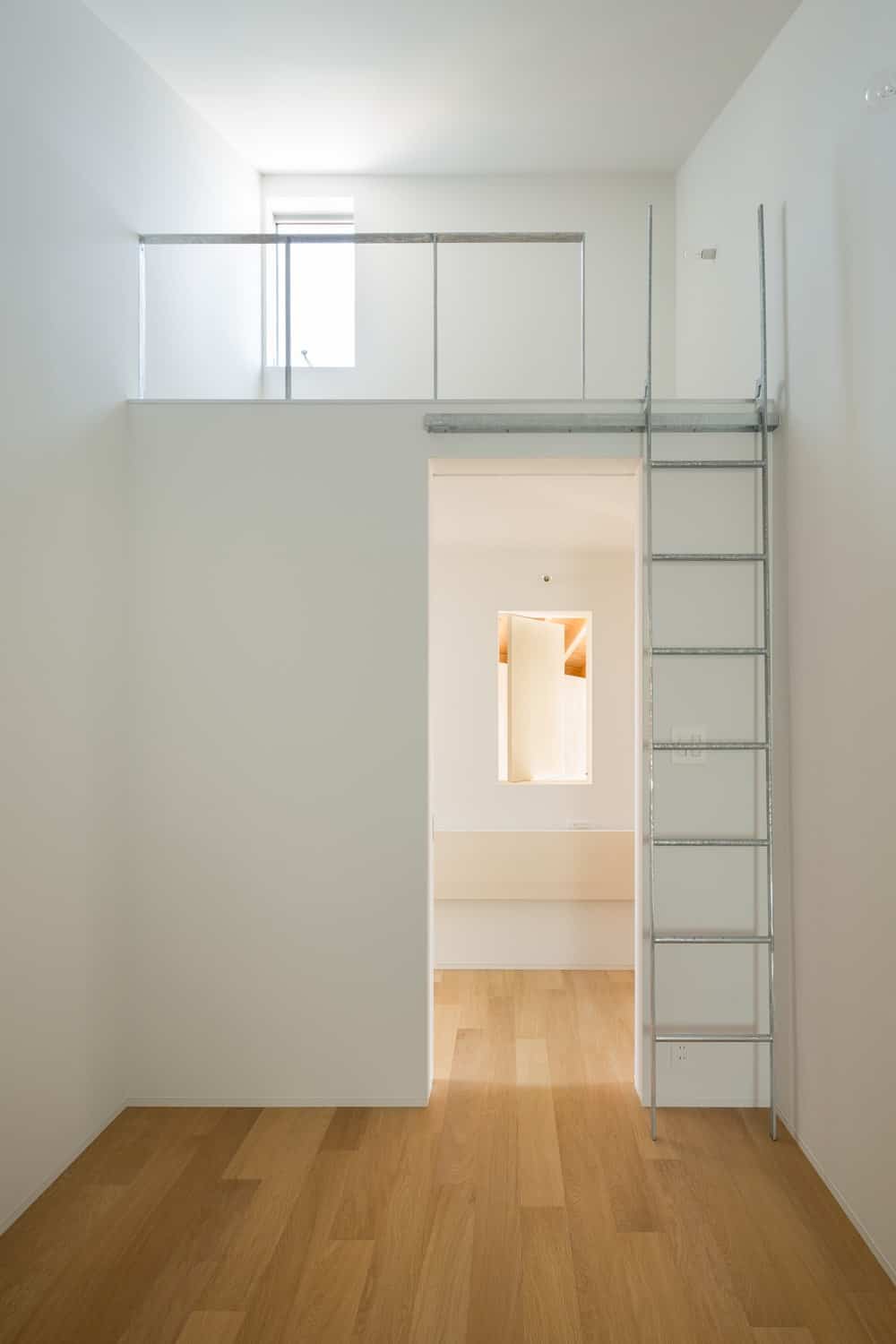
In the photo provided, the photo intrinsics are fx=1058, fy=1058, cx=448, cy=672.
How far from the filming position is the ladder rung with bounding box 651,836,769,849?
13.6 ft

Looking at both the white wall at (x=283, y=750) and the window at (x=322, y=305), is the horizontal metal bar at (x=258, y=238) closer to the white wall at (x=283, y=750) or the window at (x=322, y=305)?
the white wall at (x=283, y=750)

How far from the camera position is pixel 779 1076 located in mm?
4148

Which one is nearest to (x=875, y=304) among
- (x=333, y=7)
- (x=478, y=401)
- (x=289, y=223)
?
(x=478, y=401)

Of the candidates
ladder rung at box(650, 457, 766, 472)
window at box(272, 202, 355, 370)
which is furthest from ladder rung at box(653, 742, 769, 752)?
window at box(272, 202, 355, 370)

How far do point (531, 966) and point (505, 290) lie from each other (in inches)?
163

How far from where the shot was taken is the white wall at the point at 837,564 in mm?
3217

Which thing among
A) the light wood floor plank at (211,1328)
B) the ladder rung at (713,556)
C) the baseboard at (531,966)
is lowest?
the light wood floor plank at (211,1328)

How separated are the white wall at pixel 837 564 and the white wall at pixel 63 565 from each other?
8.68ft

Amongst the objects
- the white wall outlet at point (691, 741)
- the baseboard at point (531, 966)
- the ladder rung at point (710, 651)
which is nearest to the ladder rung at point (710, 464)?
the ladder rung at point (710, 651)

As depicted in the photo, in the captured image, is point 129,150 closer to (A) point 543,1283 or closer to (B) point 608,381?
(B) point 608,381

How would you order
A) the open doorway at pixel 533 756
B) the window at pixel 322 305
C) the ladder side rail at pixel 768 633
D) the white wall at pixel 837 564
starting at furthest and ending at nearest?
the window at pixel 322 305 → the open doorway at pixel 533 756 → the ladder side rail at pixel 768 633 → the white wall at pixel 837 564

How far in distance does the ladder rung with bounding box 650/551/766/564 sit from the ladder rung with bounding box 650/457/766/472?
34 cm

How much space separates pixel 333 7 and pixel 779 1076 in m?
4.72

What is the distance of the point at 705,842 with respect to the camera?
419cm
